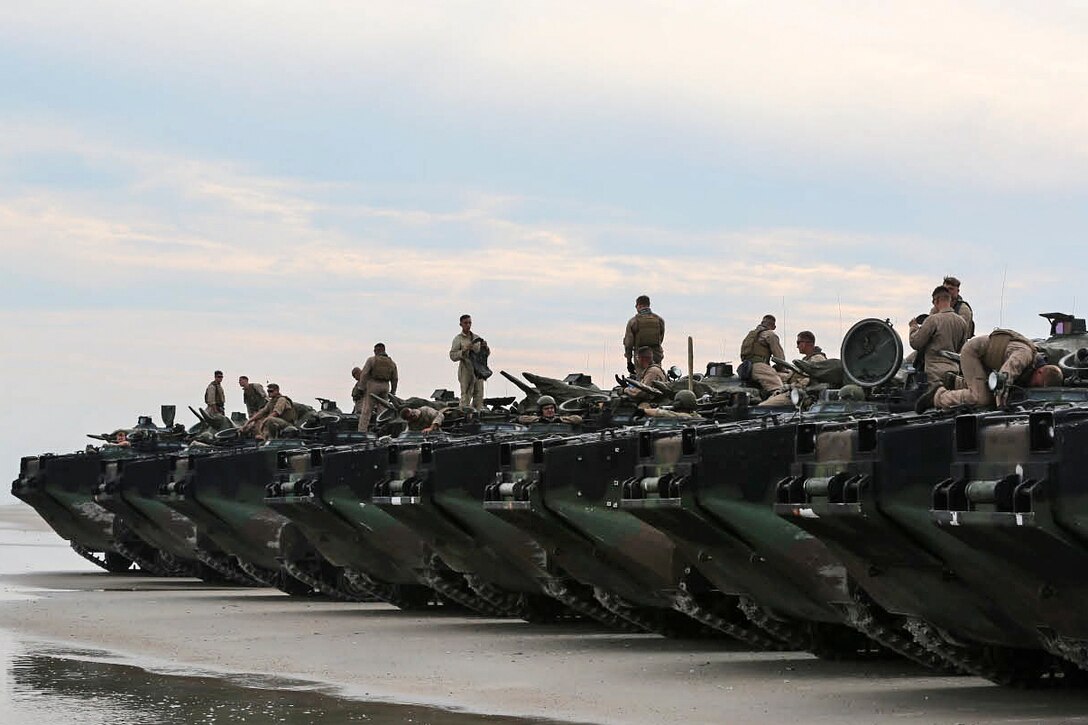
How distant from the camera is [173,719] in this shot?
47.0 ft

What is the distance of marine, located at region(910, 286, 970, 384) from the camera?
58.7 ft

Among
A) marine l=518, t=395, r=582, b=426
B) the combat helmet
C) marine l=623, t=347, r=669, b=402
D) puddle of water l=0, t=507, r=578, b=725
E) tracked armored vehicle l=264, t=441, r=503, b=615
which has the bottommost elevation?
puddle of water l=0, t=507, r=578, b=725

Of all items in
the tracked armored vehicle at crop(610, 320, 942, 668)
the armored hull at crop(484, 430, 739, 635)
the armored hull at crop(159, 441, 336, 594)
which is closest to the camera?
the tracked armored vehicle at crop(610, 320, 942, 668)

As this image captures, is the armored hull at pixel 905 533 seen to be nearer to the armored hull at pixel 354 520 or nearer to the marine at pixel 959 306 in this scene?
the marine at pixel 959 306

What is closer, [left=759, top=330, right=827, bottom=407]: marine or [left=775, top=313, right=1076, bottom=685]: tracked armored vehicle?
[left=775, top=313, right=1076, bottom=685]: tracked armored vehicle

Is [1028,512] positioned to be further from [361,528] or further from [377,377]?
[377,377]

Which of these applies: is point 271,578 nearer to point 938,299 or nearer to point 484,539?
point 484,539

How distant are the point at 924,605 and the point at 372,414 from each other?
59.7 ft

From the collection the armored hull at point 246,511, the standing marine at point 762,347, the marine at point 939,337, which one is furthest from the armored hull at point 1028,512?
the armored hull at point 246,511

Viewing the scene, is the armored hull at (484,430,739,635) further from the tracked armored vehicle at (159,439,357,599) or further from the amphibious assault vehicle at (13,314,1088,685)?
the tracked armored vehicle at (159,439,357,599)

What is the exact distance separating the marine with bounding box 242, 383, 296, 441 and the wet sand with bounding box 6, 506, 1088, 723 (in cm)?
578

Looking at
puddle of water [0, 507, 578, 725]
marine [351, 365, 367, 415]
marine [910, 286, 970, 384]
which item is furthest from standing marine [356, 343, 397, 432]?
marine [910, 286, 970, 384]

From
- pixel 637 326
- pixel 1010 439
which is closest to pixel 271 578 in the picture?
pixel 637 326

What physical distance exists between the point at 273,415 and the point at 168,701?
66.6 ft
